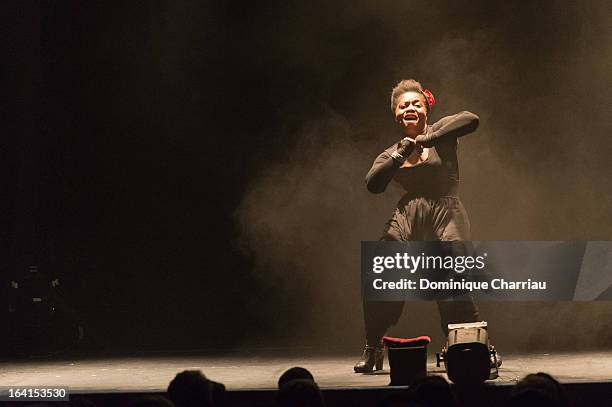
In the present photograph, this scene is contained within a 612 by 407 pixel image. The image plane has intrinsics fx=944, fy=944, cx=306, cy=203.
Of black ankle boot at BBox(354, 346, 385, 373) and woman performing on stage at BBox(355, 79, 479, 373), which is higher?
woman performing on stage at BBox(355, 79, 479, 373)

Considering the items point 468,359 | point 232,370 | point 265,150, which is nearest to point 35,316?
point 232,370

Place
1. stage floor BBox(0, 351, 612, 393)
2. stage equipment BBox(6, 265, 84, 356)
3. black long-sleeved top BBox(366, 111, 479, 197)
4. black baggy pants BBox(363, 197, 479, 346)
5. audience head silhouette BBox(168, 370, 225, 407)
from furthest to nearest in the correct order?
stage equipment BBox(6, 265, 84, 356), black long-sleeved top BBox(366, 111, 479, 197), black baggy pants BBox(363, 197, 479, 346), stage floor BBox(0, 351, 612, 393), audience head silhouette BBox(168, 370, 225, 407)

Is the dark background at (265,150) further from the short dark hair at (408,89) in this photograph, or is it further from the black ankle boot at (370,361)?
the black ankle boot at (370,361)

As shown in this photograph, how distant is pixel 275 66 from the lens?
7.66 meters

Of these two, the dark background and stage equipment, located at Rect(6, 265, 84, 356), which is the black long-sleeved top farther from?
stage equipment, located at Rect(6, 265, 84, 356)

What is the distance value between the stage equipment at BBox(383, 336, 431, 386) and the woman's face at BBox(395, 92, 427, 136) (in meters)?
1.62

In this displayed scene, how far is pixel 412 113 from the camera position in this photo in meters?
6.49

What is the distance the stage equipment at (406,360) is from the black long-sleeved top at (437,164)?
4.17 ft

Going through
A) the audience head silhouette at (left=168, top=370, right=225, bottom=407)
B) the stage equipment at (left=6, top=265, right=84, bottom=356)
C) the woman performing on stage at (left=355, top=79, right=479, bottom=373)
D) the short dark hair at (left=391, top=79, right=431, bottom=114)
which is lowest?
the audience head silhouette at (left=168, top=370, right=225, bottom=407)

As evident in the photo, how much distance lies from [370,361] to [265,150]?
2283 mm

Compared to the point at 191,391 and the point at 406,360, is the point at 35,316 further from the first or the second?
the point at 191,391

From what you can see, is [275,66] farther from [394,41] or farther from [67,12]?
[67,12]

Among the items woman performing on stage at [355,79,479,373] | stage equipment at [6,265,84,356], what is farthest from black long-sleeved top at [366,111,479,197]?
stage equipment at [6,265,84,356]

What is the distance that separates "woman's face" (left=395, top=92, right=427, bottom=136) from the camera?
6480 mm
